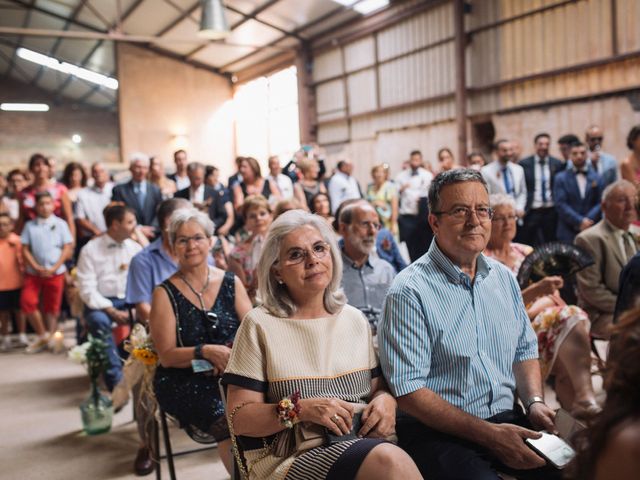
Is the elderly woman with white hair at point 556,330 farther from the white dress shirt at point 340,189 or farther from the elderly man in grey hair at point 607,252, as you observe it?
the white dress shirt at point 340,189

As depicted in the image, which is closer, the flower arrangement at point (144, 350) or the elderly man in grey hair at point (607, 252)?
the flower arrangement at point (144, 350)

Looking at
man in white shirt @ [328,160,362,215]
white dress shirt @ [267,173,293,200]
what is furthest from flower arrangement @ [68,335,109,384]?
man in white shirt @ [328,160,362,215]

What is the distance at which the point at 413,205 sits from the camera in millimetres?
8125

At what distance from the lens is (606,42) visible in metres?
8.28

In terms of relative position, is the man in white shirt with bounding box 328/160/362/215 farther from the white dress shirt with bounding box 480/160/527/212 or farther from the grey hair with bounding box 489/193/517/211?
the grey hair with bounding box 489/193/517/211

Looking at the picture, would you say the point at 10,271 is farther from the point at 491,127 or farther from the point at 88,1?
the point at 88,1

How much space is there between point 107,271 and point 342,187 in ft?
12.0

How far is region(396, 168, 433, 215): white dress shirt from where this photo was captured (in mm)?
8125

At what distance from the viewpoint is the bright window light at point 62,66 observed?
17.5 m

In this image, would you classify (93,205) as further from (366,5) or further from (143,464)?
(366,5)

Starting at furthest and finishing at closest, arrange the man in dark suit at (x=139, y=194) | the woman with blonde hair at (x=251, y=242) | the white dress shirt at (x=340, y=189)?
the white dress shirt at (x=340, y=189)
the man in dark suit at (x=139, y=194)
the woman with blonde hair at (x=251, y=242)

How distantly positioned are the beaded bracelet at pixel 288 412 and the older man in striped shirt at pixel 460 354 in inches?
11.5

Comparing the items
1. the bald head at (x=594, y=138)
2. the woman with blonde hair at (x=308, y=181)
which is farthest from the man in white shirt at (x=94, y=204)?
the bald head at (x=594, y=138)

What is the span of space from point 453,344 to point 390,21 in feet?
35.4
